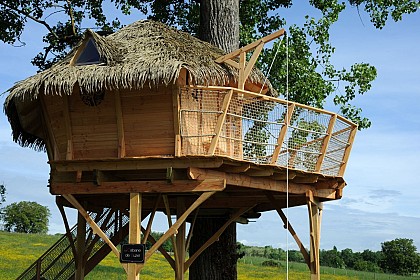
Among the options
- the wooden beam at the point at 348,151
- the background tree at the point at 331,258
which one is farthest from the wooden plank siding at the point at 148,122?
the background tree at the point at 331,258

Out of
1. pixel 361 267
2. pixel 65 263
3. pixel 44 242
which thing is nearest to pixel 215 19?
pixel 65 263

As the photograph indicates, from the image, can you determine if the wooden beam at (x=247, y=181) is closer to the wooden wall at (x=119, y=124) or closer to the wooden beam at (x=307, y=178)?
the wooden beam at (x=307, y=178)

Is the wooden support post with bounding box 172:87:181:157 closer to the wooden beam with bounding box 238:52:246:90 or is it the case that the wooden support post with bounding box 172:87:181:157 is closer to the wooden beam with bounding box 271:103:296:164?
the wooden beam with bounding box 238:52:246:90

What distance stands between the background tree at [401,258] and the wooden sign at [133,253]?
48.2 m

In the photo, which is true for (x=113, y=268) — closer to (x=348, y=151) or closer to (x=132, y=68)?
(x=348, y=151)

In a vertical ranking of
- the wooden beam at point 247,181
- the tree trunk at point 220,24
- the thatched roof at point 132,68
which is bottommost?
the wooden beam at point 247,181

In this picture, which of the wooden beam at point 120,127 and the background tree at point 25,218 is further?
the background tree at point 25,218

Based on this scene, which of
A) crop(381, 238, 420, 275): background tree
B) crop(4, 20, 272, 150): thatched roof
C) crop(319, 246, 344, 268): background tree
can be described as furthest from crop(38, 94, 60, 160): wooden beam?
crop(381, 238, 420, 275): background tree

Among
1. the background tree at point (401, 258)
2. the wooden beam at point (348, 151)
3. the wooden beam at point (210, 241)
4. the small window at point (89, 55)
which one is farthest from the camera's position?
→ the background tree at point (401, 258)

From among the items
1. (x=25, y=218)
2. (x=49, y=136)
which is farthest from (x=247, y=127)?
(x=25, y=218)

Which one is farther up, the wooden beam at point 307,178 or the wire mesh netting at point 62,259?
the wooden beam at point 307,178

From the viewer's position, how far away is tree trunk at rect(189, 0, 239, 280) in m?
16.6

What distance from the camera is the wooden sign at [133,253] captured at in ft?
42.1

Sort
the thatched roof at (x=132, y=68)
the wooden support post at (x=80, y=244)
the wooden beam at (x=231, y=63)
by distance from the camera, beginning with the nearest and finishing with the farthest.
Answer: the thatched roof at (x=132, y=68) < the wooden beam at (x=231, y=63) < the wooden support post at (x=80, y=244)
